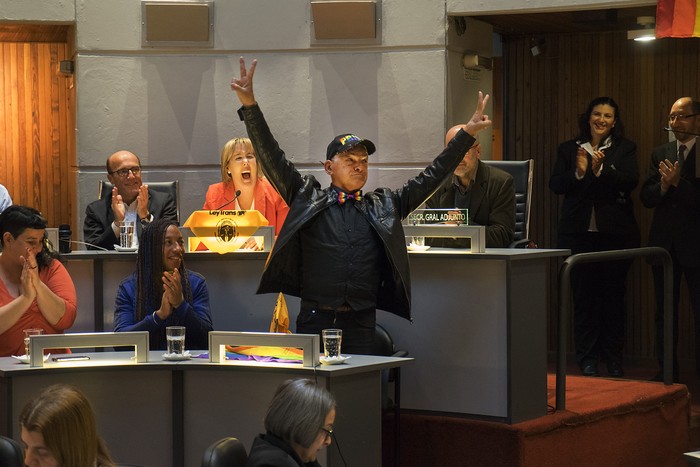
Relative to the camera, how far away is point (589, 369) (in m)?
6.96

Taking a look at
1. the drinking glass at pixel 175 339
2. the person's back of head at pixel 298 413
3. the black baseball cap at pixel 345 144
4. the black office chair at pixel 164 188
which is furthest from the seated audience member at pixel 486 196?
the person's back of head at pixel 298 413

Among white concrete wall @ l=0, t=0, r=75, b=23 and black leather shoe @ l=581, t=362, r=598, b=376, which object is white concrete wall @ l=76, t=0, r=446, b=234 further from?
black leather shoe @ l=581, t=362, r=598, b=376

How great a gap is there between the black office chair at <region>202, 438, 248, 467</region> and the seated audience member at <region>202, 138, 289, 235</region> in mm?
3030

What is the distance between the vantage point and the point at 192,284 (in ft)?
16.9

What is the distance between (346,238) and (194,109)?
2.93 m

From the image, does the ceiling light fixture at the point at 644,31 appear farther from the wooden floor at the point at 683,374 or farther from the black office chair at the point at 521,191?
the wooden floor at the point at 683,374

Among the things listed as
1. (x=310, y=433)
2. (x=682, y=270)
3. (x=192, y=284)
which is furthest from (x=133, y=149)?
(x=310, y=433)

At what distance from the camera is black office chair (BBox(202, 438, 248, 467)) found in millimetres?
3174

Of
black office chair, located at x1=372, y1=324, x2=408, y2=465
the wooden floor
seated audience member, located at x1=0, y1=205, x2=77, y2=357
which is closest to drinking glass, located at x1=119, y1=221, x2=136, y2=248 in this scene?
seated audience member, located at x1=0, y1=205, x2=77, y2=357

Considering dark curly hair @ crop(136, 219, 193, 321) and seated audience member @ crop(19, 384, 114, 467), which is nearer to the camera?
seated audience member @ crop(19, 384, 114, 467)

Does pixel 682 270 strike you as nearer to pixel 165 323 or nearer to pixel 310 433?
pixel 165 323

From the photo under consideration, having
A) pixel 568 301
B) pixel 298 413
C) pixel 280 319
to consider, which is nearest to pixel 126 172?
pixel 280 319

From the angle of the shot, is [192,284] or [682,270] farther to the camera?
[682,270]

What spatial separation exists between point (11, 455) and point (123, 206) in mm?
2846
